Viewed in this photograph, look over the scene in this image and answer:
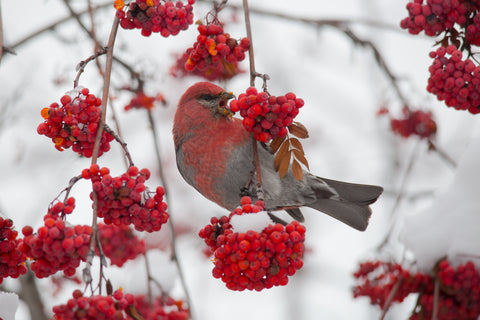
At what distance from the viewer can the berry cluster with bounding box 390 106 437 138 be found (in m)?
3.19

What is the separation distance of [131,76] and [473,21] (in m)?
1.75

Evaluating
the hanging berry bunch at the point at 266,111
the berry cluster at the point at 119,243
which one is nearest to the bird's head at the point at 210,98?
the berry cluster at the point at 119,243

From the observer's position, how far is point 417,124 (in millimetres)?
3227

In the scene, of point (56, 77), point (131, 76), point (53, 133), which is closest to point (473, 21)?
point (53, 133)

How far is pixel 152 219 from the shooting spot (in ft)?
4.65

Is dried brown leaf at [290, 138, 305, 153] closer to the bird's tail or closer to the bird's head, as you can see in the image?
the bird's head

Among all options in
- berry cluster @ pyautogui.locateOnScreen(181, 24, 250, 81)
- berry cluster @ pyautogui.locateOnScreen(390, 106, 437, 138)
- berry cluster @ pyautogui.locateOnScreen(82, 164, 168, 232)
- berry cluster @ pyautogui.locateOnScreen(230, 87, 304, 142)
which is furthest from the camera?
berry cluster @ pyautogui.locateOnScreen(390, 106, 437, 138)

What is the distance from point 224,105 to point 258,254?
1512 mm

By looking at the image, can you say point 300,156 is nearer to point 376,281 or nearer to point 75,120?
point 75,120

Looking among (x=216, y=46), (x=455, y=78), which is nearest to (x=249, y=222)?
(x=216, y=46)

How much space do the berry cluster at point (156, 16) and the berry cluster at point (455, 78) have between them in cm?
95

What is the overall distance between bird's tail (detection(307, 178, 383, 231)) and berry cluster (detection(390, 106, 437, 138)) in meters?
0.57

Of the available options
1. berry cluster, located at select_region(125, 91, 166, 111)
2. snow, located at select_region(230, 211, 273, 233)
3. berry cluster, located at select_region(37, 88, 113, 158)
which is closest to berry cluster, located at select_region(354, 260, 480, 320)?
snow, located at select_region(230, 211, 273, 233)

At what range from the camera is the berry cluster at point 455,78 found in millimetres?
1785
